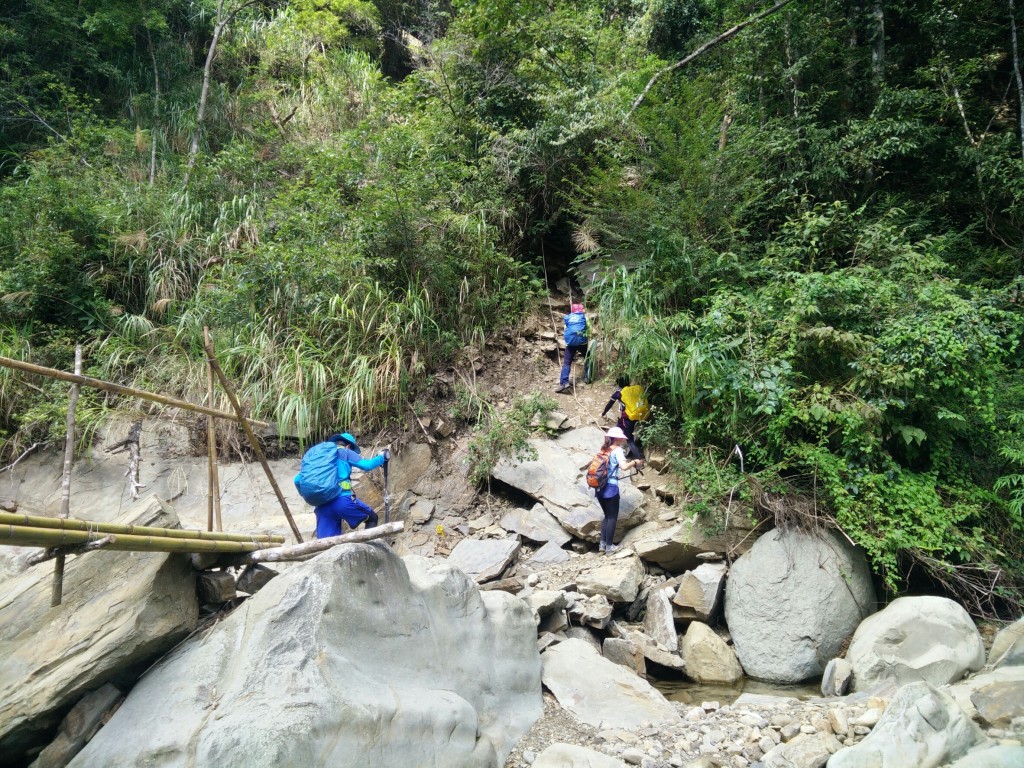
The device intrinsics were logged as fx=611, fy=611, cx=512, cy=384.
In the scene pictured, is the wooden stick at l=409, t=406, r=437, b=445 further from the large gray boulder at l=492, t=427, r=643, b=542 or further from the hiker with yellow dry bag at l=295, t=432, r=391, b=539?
the hiker with yellow dry bag at l=295, t=432, r=391, b=539

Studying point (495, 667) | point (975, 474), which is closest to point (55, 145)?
point (495, 667)

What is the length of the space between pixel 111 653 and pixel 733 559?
539 centimetres

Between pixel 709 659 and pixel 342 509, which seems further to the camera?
pixel 709 659

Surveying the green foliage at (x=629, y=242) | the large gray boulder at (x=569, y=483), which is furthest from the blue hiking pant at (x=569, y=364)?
the large gray boulder at (x=569, y=483)

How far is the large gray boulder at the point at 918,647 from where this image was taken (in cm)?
481

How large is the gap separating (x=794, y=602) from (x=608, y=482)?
2.06 meters

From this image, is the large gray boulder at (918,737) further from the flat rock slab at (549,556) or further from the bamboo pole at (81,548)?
the bamboo pole at (81,548)

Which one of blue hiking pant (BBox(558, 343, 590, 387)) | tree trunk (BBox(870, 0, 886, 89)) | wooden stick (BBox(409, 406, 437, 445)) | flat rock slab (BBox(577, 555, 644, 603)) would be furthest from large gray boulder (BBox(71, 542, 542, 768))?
tree trunk (BBox(870, 0, 886, 89))

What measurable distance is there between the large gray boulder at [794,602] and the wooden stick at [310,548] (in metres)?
3.65

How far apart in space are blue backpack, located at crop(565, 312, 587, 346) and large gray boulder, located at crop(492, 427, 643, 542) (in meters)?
1.38

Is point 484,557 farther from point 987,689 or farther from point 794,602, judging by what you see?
point 987,689

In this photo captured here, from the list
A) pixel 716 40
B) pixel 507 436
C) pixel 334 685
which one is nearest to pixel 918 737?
pixel 334 685

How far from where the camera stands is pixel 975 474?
249 inches

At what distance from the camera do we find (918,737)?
11.5ft
